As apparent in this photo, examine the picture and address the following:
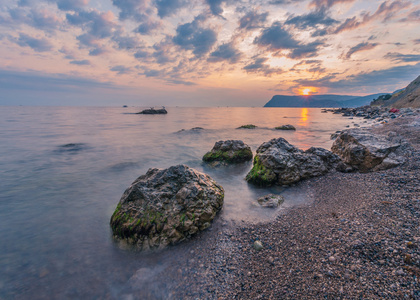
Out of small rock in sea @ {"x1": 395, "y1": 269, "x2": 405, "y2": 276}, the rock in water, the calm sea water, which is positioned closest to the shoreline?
small rock in sea @ {"x1": 395, "y1": 269, "x2": 405, "y2": 276}

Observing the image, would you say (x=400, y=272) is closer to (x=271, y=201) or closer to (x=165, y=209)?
(x=271, y=201)

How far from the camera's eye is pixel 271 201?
5.97 meters

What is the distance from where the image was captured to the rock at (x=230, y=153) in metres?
10.7

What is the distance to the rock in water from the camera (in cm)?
459

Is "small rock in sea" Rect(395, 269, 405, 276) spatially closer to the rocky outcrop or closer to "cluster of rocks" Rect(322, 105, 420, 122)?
the rocky outcrop

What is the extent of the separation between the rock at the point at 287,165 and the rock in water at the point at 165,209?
8.57 feet

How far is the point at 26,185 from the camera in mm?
8570

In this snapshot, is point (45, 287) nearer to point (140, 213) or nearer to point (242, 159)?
point (140, 213)

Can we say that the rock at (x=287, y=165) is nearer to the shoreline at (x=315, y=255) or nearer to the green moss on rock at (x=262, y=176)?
the green moss on rock at (x=262, y=176)

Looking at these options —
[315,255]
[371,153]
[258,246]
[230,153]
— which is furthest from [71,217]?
[371,153]

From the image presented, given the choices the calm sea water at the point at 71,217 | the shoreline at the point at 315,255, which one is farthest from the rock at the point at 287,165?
the shoreline at the point at 315,255

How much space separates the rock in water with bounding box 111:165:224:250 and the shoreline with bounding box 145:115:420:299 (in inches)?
15.8

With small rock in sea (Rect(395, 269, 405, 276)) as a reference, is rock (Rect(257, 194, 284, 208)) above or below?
below

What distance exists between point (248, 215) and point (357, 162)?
19.0 feet
